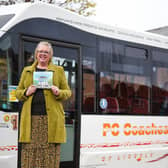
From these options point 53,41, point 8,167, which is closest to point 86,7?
point 53,41

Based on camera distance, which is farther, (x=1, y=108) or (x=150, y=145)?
(x=150, y=145)

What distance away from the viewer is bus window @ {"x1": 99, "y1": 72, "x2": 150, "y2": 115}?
327 inches

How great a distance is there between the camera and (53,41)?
752cm

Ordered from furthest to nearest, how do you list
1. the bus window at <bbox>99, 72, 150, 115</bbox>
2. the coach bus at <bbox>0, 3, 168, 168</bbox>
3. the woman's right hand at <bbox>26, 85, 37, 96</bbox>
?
the bus window at <bbox>99, 72, 150, 115</bbox> → the coach bus at <bbox>0, 3, 168, 168</bbox> → the woman's right hand at <bbox>26, 85, 37, 96</bbox>

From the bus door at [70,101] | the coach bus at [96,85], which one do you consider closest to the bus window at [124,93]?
the coach bus at [96,85]

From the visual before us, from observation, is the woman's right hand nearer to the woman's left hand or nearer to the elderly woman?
the elderly woman

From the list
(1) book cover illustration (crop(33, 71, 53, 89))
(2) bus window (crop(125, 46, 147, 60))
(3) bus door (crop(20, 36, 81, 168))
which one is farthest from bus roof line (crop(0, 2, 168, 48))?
(1) book cover illustration (crop(33, 71, 53, 89))

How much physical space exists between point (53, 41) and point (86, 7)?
1436 centimetres

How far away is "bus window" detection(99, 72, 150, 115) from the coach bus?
19 millimetres

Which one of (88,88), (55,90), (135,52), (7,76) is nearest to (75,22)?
(88,88)

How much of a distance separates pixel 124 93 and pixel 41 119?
11.7 ft

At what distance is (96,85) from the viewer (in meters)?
8.13

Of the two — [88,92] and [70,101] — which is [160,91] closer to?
[88,92]

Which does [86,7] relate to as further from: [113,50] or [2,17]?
[2,17]
